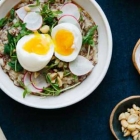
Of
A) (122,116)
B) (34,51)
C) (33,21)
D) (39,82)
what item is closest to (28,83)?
(39,82)

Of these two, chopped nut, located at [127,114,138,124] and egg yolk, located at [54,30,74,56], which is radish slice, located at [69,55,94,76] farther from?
chopped nut, located at [127,114,138,124]

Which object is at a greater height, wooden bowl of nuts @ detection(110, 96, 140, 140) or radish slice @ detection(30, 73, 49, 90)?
radish slice @ detection(30, 73, 49, 90)

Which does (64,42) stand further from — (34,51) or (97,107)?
(97,107)

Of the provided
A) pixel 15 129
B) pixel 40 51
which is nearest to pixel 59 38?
pixel 40 51

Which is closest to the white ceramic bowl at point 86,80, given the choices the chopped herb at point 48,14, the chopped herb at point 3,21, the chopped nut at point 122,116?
the chopped herb at point 3,21

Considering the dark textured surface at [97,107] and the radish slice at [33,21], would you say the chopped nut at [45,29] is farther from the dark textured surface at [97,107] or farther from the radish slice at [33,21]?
the dark textured surface at [97,107]

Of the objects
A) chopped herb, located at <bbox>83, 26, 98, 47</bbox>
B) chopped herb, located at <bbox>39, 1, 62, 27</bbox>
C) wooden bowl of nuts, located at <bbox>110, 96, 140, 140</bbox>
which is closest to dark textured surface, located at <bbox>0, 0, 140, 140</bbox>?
wooden bowl of nuts, located at <bbox>110, 96, 140, 140</bbox>
